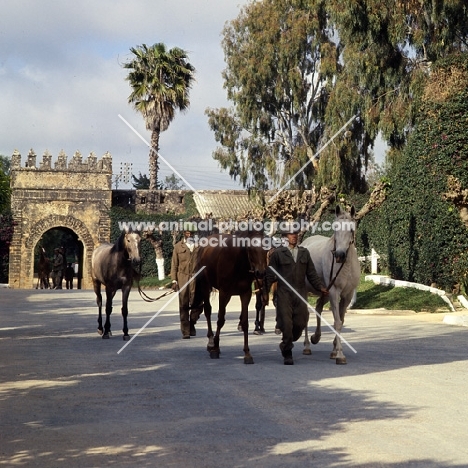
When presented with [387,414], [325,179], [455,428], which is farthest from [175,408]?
[325,179]

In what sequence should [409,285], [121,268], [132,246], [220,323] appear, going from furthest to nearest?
[409,285], [121,268], [132,246], [220,323]

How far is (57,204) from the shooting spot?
177 ft

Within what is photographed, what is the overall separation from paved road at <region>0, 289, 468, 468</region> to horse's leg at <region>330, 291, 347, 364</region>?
0.64ft

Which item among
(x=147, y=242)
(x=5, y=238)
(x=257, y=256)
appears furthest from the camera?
(x=147, y=242)

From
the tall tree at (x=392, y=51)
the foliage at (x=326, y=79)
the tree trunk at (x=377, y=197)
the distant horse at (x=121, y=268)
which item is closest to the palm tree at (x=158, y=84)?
the foliage at (x=326, y=79)

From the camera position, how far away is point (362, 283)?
1251 inches

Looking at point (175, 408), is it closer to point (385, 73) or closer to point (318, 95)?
point (385, 73)

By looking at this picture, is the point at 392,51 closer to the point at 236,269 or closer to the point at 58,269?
the point at 58,269

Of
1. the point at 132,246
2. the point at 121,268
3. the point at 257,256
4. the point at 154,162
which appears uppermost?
the point at 154,162

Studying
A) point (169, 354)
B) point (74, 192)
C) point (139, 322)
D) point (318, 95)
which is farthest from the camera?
point (74, 192)

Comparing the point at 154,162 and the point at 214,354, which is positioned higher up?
the point at 154,162

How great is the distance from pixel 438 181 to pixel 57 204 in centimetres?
3214

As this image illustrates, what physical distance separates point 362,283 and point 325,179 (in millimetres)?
12030

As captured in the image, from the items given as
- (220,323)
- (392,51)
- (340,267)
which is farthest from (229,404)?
(392,51)
